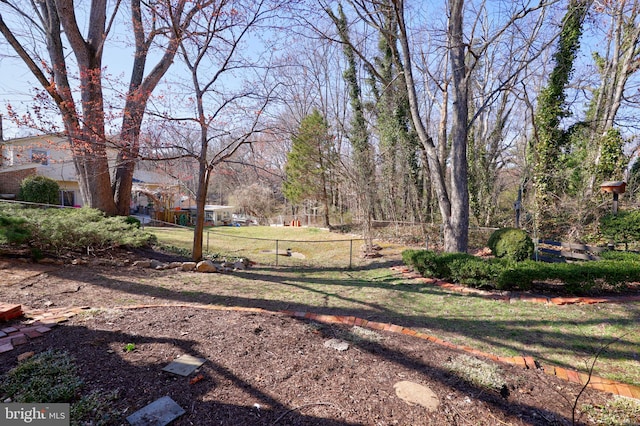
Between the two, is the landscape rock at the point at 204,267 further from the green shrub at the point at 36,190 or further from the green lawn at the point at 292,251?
Result: the green shrub at the point at 36,190

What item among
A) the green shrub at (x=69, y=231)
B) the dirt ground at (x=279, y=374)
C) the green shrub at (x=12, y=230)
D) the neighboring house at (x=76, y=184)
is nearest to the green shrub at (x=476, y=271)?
Answer: the dirt ground at (x=279, y=374)

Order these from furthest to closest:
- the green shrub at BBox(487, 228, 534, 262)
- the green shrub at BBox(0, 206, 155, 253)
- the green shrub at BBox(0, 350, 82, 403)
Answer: the green shrub at BBox(487, 228, 534, 262) < the green shrub at BBox(0, 206, 155, 253) < the green shrub at BBox(0, 350, 82, 403)

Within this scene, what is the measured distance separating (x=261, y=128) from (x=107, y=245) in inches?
154

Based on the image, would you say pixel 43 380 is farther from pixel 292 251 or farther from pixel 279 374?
pixel 292 251

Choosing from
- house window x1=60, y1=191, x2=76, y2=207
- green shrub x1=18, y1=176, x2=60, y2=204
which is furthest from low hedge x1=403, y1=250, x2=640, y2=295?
house window x1=60, y1=191, x2=76, y2=207

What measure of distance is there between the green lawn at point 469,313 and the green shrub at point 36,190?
12.7 m

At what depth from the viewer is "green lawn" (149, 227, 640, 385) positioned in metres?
2.84

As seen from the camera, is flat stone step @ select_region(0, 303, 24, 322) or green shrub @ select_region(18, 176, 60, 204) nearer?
flat stone step @ select_region(0, 303, 24, 322)

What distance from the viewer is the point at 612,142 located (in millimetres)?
8594

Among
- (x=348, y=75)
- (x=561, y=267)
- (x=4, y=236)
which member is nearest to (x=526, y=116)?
(x=348, y=75)

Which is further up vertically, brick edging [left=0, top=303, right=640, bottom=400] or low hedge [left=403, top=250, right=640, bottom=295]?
low hedge [left=403, top=250, right=640, bottom=295]

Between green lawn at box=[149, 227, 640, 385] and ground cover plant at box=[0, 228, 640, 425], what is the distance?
0.02 metres

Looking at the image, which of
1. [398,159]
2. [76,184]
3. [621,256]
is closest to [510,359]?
[621,256]

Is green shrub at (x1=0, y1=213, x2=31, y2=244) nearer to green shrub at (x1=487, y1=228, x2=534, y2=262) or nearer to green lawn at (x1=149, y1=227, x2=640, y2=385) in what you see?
green lawn at (x1=149, y1=227, x2=640, y2=385)
